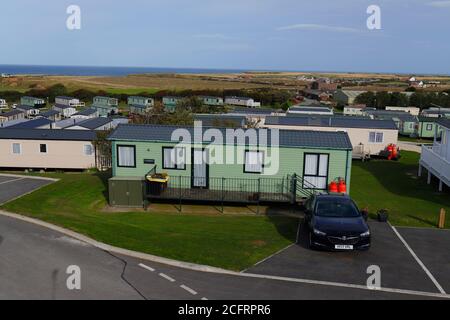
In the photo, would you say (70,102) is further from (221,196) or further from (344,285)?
(344,285)

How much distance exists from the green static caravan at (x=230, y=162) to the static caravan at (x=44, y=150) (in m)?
14.6

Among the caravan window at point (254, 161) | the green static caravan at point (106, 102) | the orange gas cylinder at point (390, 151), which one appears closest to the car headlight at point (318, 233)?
the caravan window at point (254, 161)

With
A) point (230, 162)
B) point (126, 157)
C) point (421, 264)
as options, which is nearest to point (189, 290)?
point (421, 264)

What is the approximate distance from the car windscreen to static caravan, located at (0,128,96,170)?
23882 millimetres

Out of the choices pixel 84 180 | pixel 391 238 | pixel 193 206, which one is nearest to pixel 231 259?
pixel 391 238

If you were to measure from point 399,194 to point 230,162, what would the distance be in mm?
9946

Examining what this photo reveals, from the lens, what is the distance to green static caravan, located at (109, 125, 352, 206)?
20578 mm

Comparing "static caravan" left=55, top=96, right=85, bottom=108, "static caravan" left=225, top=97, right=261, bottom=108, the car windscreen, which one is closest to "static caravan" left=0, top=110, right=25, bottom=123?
"static caravan" left=55, top=96, right=85, bottom=108

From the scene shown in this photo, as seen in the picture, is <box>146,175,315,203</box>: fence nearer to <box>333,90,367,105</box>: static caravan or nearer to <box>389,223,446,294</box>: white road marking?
<box>389,223,446,294</box>: white road marking

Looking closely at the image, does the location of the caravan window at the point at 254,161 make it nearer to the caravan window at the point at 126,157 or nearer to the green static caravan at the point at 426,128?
the caravan window at the point at 126,157

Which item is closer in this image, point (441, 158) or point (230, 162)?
point (230, 162)

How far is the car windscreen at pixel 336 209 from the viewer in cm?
1484

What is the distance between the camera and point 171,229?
16.3 metres
